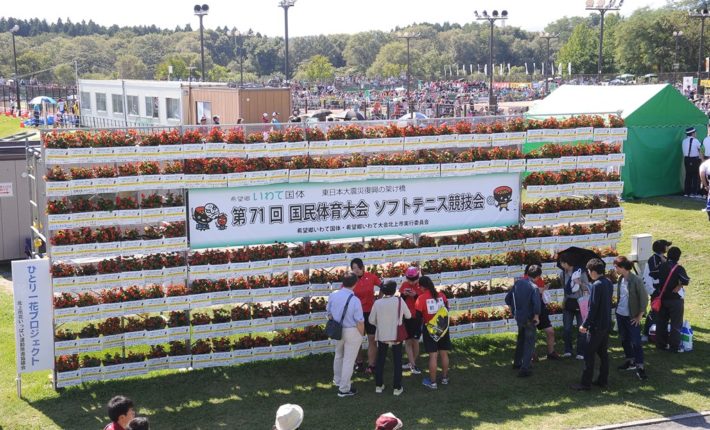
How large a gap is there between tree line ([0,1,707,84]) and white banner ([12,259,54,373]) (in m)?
75.6

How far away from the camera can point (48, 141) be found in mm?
10938

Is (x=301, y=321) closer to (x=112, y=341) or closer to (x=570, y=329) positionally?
(x=112, y=341)

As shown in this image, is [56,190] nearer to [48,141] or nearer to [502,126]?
[48,141]

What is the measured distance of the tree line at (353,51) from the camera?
301ft

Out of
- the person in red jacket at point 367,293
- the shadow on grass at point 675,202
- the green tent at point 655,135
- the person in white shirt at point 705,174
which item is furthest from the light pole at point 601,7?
the person in red jacket at point 367,293

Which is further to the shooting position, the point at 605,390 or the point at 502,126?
the point at 502,126

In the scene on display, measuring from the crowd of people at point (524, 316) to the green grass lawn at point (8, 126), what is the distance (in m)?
39.4

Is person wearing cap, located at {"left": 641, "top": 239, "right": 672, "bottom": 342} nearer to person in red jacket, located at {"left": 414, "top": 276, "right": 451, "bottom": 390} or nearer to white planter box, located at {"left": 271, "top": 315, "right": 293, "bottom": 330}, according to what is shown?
person in red jacket, located at {"left": 414, "top": 276, "right": 451, "bottom": 390}

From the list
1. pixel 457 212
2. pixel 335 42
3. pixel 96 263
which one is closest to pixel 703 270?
pixel 457 212

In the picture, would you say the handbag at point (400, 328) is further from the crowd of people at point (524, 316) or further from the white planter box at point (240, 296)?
the white planter box at point (240, 296)

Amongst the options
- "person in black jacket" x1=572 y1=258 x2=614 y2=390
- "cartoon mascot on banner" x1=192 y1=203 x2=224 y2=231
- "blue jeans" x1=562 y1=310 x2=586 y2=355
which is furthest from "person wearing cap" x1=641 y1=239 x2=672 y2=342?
"cartoon mascot on banner" x1=192 y1=203 x2=224 y2=231

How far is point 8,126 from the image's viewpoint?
49969mm

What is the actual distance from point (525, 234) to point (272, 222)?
428cm

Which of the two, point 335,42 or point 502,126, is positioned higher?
point 335,42
